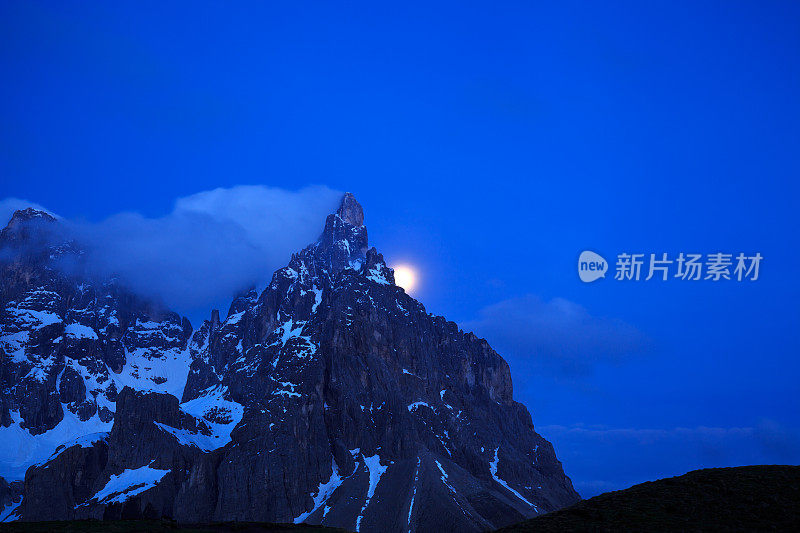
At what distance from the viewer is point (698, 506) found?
2744 inches

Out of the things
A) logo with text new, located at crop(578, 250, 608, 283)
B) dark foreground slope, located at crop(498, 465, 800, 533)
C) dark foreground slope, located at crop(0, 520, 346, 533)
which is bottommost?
dark foreground slope, located at crop(0, 520, 346, 533)

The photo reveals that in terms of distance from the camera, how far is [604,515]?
69.4 m

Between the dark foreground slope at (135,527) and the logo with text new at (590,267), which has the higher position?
the logo with text new at (590,267)

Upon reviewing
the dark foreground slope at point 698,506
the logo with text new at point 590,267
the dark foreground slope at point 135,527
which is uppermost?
the logo with text new at point 590,267

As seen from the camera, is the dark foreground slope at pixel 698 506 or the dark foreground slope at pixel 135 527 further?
the dark foreground slope at pixel 135 527

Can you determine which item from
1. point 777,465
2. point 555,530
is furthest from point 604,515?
point 777,465

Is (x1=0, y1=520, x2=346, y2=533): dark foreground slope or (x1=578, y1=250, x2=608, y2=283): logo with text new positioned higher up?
(x1=578, y1=250, x2=608, y2=283): logo with text new

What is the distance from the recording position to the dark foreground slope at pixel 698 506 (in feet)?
215

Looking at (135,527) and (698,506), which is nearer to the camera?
(698,506)

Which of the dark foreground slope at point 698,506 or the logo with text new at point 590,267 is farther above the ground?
the logo with text new at point 590,267

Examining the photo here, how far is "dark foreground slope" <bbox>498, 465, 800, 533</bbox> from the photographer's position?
65.6 meters

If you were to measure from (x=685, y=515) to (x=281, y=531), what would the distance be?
49.2 meters

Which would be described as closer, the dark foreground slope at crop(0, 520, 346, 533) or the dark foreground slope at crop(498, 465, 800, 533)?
the dark foreground slope at crop(498, 465, 800, 533)

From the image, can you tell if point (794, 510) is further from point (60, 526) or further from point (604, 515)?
point (60, 526)
